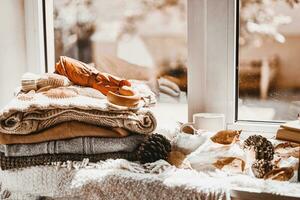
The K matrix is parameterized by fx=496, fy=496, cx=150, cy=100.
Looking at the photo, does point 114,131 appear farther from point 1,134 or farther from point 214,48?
point 214,48

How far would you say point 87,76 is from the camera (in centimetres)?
157

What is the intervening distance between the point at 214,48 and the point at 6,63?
2.42 ft

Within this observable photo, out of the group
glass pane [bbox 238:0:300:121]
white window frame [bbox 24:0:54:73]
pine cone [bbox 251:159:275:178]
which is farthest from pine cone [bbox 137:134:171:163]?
white window frame [bbox 24:0:54:73]

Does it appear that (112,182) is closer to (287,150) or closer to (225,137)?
(225,137)

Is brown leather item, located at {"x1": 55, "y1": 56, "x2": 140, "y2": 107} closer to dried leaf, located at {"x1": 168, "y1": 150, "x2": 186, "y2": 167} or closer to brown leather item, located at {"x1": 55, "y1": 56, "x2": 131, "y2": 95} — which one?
brown leather item, located at {"x1": 55, "y1": 56, "x2": 131, "y2": 95}

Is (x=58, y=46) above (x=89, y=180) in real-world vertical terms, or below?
above

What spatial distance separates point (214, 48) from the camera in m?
1.69

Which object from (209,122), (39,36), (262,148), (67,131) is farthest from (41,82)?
(262,148)

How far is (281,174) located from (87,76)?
0.67 metres

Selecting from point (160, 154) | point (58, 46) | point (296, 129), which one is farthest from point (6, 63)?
point (296, 129)

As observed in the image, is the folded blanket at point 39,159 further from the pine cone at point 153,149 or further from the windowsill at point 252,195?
the windowsill at point 252,195

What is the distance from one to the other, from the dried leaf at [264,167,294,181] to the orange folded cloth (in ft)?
1.32

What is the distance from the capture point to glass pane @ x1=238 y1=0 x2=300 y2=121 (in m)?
1.61

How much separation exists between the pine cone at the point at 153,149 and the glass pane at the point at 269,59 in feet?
1.51
